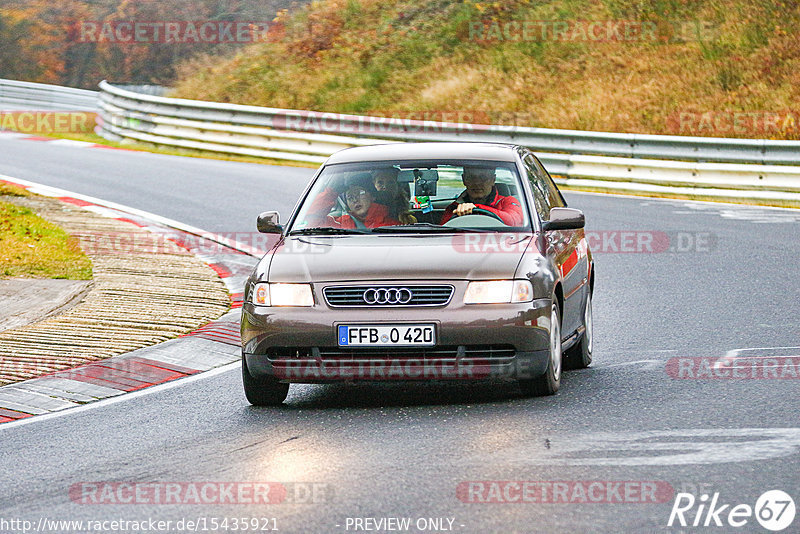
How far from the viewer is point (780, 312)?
36.5ft

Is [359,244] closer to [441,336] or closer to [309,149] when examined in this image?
[441,336]

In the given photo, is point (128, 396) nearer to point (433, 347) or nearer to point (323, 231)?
point (323, 231)

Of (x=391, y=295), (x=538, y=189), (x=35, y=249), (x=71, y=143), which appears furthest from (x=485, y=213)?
(x=71, y=143)

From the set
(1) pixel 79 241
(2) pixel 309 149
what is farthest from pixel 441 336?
(2) pixel 309 149

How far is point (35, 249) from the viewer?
14172mm

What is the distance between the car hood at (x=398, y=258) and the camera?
25.0 ft

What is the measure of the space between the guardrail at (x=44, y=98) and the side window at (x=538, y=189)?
2765cm

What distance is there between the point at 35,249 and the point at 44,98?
83.8 ft

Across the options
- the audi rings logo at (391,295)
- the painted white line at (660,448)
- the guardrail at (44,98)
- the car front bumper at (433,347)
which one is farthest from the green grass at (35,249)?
the guardrail at (44,98)

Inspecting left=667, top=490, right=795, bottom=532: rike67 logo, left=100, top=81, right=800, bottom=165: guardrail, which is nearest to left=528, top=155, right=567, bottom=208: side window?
left=667, top=490, right=795, bottom=532: rike67 logo

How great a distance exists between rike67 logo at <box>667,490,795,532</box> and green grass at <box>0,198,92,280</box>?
851 centimetres

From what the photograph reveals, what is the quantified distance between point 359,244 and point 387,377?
0.95 metres

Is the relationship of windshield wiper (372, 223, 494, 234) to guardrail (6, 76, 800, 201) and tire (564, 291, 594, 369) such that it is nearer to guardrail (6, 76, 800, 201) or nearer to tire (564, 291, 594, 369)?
tire (564, 291, 594, 369)

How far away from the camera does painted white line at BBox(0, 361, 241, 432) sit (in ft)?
26.2
